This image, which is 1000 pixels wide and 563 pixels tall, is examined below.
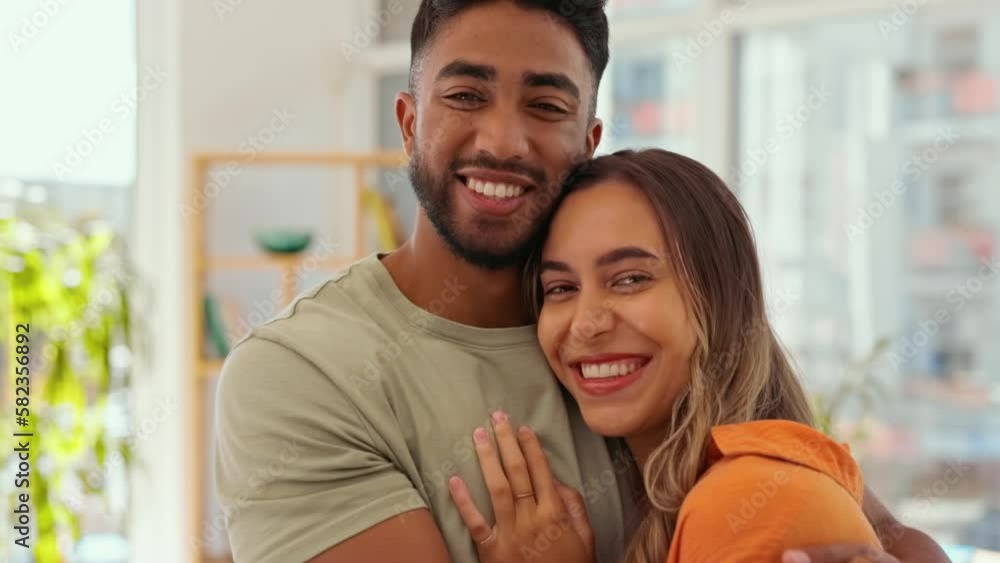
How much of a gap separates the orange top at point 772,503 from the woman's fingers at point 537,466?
0.70 ft

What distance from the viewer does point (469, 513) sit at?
59.2 inches

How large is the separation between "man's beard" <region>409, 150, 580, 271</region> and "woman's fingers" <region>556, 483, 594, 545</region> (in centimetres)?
34

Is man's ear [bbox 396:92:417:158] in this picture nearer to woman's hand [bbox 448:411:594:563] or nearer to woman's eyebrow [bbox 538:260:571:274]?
woman's eyebrow [bbox 538:260:571:274]

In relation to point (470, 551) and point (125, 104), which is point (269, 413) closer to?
point (470, 551)

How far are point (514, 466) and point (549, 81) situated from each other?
53 cm

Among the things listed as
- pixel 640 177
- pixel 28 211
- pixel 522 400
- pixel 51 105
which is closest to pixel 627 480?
pixel 522 400

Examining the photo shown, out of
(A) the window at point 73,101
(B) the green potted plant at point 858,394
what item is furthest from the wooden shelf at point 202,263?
(B) the green potted plant at point 858,394

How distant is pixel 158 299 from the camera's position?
14.1ft

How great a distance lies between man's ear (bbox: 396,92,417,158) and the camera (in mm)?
1757

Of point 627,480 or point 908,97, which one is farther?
point 908,97

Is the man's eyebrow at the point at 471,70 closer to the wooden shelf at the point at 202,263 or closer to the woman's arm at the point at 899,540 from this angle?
the woman's arm at the point at 899,540

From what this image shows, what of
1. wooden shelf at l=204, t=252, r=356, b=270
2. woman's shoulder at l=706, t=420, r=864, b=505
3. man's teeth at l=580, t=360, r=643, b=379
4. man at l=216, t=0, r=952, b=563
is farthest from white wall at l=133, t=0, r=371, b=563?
woman's shoulder at l=706, t=420, r=864, b=505

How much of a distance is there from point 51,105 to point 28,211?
1.56 ft

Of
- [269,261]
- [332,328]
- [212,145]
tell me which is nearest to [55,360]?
[269,261]
